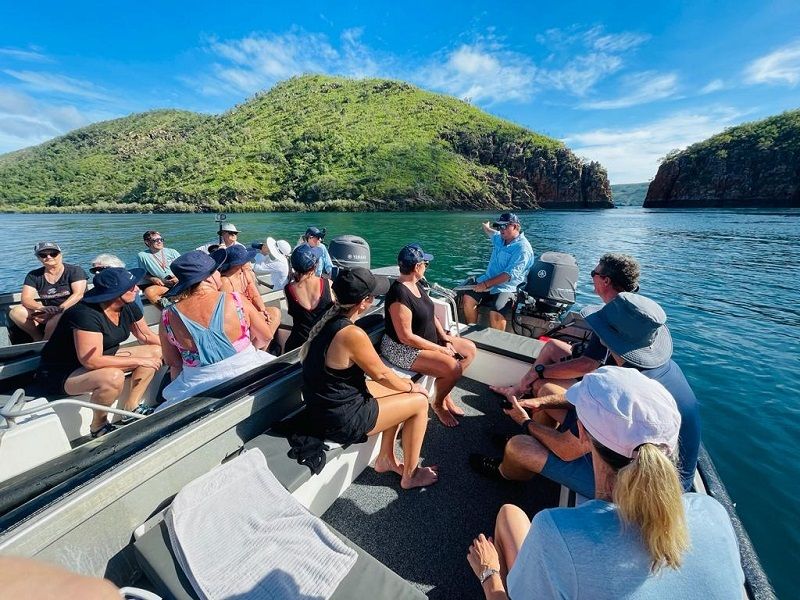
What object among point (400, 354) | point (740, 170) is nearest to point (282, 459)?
point (400, 354)

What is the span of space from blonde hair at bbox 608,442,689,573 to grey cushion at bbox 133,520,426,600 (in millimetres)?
804

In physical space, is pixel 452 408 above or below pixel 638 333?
below

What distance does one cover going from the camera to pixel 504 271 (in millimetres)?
4910

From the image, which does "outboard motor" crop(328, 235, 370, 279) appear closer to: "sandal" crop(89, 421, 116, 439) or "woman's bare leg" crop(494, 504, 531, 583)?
"sandal" crop(89, 421, 116, 439)

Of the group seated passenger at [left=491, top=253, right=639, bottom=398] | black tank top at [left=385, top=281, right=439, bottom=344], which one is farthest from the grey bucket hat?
black tank top at [left=385, top=281, right=439, bottom=344]

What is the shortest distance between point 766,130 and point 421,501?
296 feet

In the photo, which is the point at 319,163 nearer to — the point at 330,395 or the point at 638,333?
the point at 330,395

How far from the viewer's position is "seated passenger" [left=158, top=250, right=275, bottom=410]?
7.48 ft

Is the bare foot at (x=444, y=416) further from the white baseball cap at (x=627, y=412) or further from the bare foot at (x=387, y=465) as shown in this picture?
the white baseball cap at (x=627, y=412)

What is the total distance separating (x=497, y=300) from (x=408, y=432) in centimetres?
304

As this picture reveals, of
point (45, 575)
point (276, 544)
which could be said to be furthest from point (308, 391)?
point (45, 575)

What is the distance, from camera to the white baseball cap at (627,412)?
3.44ft

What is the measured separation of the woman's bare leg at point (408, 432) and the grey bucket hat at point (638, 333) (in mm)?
1250

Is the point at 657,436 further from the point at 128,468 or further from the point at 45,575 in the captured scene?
the point at 128,468
